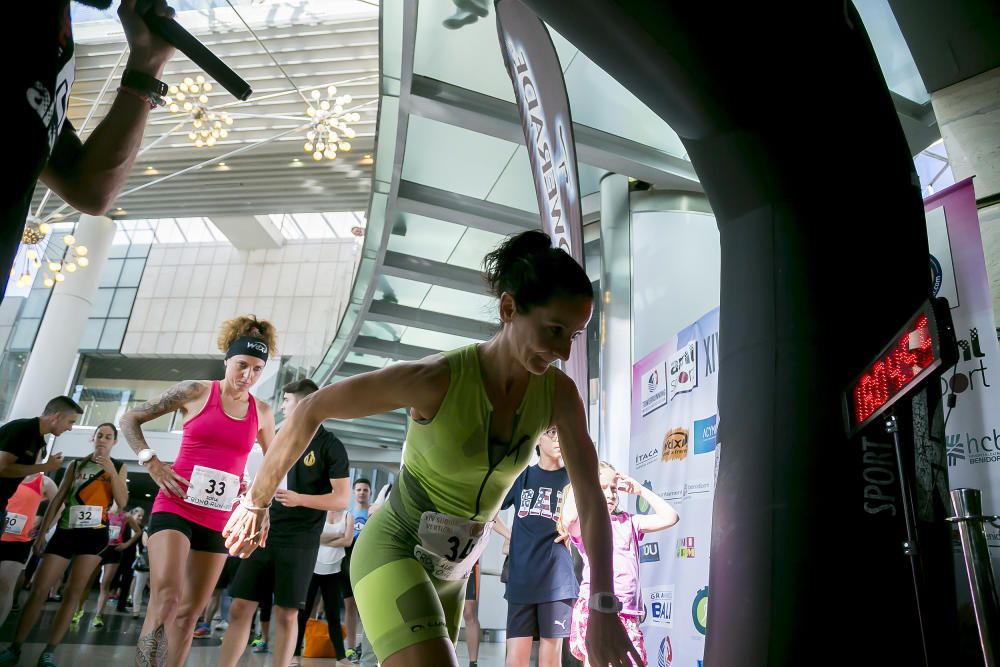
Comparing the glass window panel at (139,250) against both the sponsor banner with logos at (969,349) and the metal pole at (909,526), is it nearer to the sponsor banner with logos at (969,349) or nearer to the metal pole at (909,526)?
the sponsor banner with logos at (969,349)

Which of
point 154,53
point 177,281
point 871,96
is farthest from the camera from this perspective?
point 177,281

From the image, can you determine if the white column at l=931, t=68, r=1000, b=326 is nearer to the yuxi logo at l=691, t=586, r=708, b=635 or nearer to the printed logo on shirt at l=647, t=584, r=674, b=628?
the yuxi logo at l=691, t=586, r=708, b=635

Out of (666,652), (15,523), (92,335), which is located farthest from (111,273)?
(666,652)

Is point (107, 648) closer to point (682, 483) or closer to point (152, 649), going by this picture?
point (152, 649)

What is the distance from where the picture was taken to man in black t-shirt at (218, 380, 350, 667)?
4594mm

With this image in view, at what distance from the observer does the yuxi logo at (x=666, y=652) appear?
16.8ft

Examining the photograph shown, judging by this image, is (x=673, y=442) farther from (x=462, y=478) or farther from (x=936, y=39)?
(x=462, y=478)

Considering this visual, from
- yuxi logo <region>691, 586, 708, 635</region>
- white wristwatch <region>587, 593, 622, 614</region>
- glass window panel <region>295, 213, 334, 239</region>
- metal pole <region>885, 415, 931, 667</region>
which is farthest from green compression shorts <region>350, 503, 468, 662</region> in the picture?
glass window panel <region>295, 213, 334, 239</region>

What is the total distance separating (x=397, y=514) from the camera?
219cm

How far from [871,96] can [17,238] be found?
2.07 metres

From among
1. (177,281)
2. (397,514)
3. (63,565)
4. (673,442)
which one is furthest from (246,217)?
(397,514)

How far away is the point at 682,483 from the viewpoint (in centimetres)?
532

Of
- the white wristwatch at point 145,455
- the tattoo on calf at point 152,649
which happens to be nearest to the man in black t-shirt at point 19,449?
the white wristwatch at point 145,455

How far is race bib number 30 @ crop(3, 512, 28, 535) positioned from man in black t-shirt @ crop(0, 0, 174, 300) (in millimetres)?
6683
